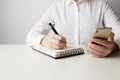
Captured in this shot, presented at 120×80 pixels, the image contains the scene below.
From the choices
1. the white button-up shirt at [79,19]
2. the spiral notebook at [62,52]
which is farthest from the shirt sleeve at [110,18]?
the spiral notebook at [62,52]

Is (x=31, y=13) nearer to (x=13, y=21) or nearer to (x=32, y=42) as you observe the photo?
(x=13, y=21)

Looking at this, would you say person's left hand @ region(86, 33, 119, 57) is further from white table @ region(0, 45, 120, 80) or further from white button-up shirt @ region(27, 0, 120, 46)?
white button-up shirt @ region(27, 0, 120, 46)

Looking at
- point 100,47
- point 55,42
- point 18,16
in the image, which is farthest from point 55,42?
point 18,16

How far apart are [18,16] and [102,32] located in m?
1.29

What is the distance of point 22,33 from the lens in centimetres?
209

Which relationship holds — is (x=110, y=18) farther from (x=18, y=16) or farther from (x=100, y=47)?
(x=18, y=16)

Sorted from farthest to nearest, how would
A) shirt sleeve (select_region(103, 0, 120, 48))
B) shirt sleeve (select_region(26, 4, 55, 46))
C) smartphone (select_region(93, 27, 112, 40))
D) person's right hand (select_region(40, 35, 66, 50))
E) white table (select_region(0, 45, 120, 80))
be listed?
shirt sleeve (select_region(103, 0, 120, 48))
shirt sleeve (select_region(26, 4, 55, 46))
person's right hand (select_region(40, 35, 66, 50))
smartphone (select_region(93, 27, 112, 40))
white table (select_region(0, 45, 120, 80))

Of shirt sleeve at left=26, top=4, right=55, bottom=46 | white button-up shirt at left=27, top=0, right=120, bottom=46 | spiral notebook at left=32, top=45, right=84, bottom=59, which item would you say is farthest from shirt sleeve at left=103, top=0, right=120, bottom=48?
spiral notebook at left=32, top=45, right=84, bottom=59

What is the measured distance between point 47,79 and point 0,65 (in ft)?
0.88

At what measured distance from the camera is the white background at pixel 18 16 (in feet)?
6.56

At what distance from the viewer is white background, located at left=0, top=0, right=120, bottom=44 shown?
2.00 meters

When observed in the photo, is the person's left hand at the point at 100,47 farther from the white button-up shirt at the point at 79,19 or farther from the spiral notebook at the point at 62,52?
the white button-up shirt at the point at 79,19

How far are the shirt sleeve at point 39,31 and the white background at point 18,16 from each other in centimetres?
39

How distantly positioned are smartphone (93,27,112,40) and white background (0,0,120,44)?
42.1 inches
